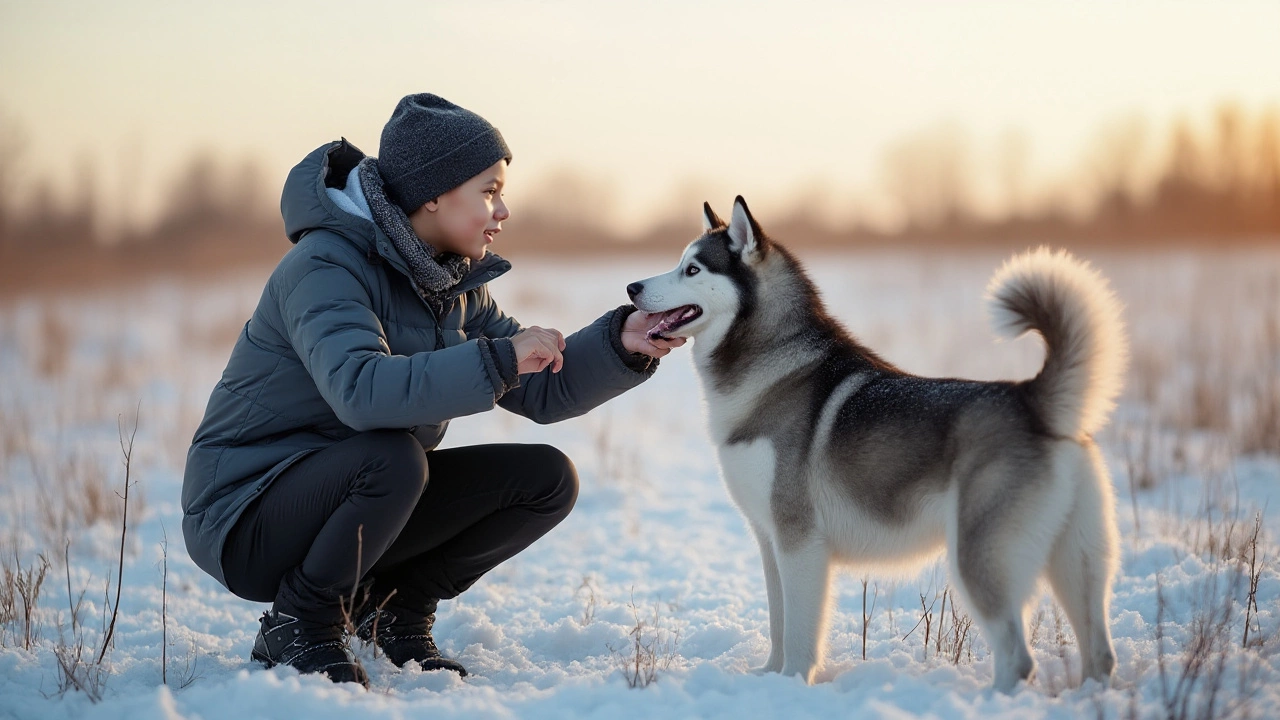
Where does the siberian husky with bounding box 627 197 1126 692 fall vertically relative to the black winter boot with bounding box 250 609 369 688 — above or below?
above

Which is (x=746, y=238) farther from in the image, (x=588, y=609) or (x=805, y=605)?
(x=588, y=609)

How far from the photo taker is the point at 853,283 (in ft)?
48.4

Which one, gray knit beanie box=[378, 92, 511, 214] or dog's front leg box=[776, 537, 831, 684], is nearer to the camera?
dog's front leg box=[776, 537, 831, 684]

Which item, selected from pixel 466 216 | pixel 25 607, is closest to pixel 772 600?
pixel 466 216

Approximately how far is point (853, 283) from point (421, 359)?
12.8 m

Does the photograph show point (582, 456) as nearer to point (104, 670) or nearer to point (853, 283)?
point (104, 670)

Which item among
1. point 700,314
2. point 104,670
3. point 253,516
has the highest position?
point 700,314

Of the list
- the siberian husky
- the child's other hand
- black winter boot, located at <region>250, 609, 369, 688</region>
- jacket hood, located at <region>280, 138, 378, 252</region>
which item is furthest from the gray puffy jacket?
the siberian husky

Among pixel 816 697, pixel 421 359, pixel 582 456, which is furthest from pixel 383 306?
pixel 582 456

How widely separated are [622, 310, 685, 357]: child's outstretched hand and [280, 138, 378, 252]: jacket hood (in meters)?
0.89

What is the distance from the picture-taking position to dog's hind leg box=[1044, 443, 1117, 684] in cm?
246

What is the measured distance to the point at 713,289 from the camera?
3213mm

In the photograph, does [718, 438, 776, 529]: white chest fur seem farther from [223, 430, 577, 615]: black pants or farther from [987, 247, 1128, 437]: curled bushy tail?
[987, 247, 1128, 437]: curled bushy tail

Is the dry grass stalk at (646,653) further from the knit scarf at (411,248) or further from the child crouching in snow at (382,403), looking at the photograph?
the knit scarf at (411,248)
